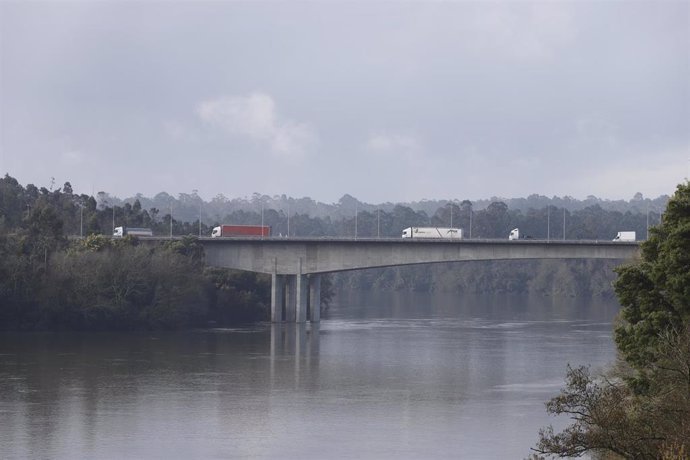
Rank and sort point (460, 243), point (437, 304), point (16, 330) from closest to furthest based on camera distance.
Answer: point (16, 330), point (460, 243), point (437, 304)

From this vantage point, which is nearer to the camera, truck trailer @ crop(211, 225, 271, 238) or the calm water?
the calm water

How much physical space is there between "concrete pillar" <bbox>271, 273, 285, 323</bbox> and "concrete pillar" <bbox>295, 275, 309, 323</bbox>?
5.14ft

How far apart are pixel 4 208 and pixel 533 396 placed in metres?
79.5

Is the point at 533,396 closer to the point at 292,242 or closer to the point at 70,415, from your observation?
the point at 70,415

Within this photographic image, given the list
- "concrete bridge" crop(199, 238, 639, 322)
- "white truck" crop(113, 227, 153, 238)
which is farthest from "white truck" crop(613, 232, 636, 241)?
"white truck" crop(113, 227, 153, 238)

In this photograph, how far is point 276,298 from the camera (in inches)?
4525

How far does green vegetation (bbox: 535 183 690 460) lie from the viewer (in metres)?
29.5

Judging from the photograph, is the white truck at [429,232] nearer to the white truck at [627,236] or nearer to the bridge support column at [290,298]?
the bridge support column at [290,298]

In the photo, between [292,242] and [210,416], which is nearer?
[210,416]

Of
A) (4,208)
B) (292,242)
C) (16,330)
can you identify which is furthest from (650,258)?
(4,208)

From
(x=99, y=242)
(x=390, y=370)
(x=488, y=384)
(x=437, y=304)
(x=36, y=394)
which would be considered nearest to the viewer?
(x=36, y=394)

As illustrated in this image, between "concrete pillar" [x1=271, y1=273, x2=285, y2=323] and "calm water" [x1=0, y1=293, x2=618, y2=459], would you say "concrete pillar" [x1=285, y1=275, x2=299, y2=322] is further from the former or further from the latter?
"calm water" [x1=0, y1=293, x2=618, y2=459]

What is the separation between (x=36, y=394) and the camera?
200ft

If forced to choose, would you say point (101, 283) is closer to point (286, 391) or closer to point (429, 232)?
point (429, 232)
